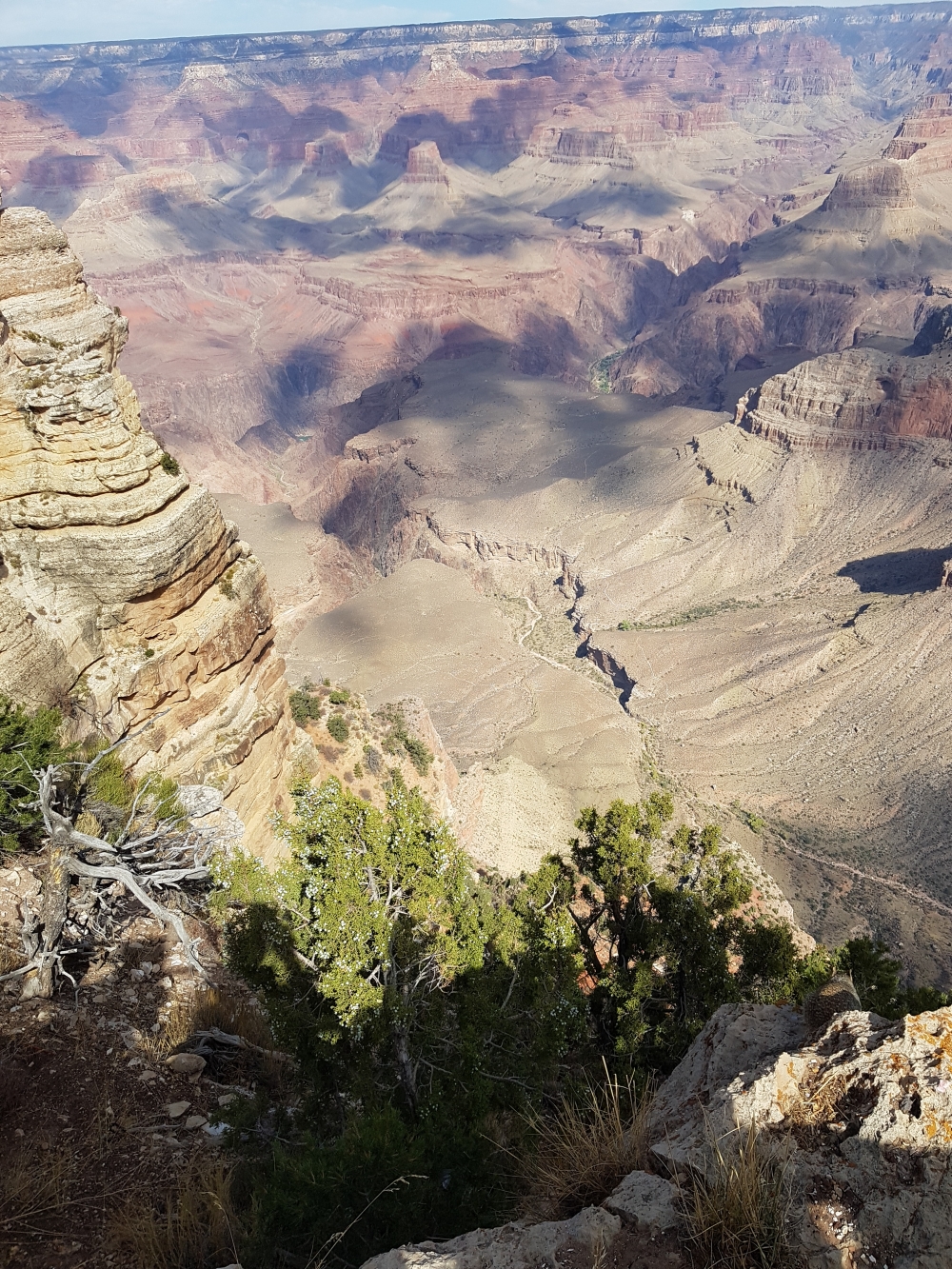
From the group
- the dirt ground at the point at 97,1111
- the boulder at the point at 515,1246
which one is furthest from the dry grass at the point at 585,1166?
the dirt ground at the point at 97,1111

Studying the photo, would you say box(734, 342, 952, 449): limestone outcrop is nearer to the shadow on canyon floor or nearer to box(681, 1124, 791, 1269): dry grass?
the shadow on canyon floor

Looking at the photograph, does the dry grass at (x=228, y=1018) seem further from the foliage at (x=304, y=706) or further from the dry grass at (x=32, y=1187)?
the foliage at (x=304, y=706)

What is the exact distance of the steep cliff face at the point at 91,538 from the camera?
18203 mm

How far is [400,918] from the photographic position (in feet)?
35.7

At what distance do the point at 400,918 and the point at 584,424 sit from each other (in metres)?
99.7

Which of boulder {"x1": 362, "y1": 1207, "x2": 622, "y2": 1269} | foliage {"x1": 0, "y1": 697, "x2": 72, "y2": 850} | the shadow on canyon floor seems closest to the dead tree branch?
foliage {"x1": 0, "y1": 697, "x2": 72, "y2": 850}

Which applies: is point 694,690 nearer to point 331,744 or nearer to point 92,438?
point 331,744

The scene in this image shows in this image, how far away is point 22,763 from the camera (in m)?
14.1

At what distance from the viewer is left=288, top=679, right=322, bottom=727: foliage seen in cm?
3158

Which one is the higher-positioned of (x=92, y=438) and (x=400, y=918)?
(x=92, y=438)

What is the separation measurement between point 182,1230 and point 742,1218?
5122 millimetres

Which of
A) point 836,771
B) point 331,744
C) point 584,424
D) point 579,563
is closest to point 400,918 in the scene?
point 331,744

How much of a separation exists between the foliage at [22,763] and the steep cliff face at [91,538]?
8.69 feet

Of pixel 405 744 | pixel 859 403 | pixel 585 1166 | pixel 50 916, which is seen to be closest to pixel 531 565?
pixel 859 403
